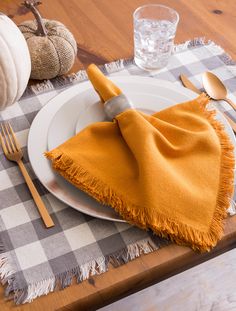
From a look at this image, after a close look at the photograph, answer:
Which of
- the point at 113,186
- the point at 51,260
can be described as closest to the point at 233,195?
the point at 113,186

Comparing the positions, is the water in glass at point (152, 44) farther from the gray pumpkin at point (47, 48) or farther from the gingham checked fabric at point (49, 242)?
the gingham checked fabric at point (49, 242)

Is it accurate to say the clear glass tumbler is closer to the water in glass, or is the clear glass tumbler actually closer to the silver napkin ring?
the water in glass

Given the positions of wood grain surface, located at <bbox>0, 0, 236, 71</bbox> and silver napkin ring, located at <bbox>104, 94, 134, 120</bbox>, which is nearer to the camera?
silver napkin ring, located at <bbox>104, 94, 134, 120</bbox>

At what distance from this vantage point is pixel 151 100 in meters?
0.83

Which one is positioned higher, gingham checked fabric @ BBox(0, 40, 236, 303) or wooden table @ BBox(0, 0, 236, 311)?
wooden table @ BBox(0, 0, 236, 311)

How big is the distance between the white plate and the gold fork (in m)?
0.02

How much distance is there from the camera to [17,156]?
0.76 metres

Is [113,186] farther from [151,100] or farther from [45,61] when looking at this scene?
[45,61]

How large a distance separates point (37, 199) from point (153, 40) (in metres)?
0.45

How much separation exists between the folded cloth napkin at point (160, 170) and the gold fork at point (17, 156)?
5 cm

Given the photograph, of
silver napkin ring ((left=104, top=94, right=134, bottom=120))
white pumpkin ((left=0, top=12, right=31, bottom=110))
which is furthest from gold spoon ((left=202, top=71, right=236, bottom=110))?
white pumpkin ((left=0, top=12, right=31, bottom=110))

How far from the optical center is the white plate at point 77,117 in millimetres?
684

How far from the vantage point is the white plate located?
2.24 ft

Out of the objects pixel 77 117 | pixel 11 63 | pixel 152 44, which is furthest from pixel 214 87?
pixel 11 63
